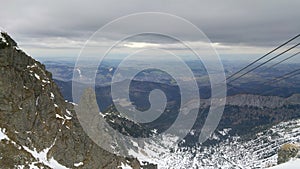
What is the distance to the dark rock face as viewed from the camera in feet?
319

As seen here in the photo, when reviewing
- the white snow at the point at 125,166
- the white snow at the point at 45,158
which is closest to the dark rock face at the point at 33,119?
the white snow at the point at 45,158

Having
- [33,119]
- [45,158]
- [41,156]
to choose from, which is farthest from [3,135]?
[45,158]

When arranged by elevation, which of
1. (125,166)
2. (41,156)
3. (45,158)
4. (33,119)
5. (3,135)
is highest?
(33,119)

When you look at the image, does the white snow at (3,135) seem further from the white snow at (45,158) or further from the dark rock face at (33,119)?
the white snow at (45,158)

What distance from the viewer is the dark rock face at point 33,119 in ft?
319

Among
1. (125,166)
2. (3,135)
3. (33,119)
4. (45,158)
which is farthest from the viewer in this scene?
(125,166)

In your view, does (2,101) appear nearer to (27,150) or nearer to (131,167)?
(27,150)

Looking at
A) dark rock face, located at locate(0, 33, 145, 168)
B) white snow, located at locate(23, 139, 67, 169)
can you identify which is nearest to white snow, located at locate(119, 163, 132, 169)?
dark rock face, located at locate(0, 33, 145, 168)

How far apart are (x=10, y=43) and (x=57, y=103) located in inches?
1222

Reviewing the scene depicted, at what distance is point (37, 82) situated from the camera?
112m

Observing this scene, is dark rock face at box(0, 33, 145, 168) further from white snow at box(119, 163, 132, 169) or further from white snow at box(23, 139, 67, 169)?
white snow at box(119, 163, 132, 169)

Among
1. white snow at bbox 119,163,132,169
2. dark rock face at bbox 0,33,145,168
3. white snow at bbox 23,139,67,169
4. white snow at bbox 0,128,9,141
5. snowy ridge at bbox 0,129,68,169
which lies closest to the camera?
white snow at bbox 0,128,9,141

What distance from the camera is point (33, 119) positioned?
108125 millimetres

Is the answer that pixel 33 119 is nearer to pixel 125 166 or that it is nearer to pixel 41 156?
pixel 41 156
